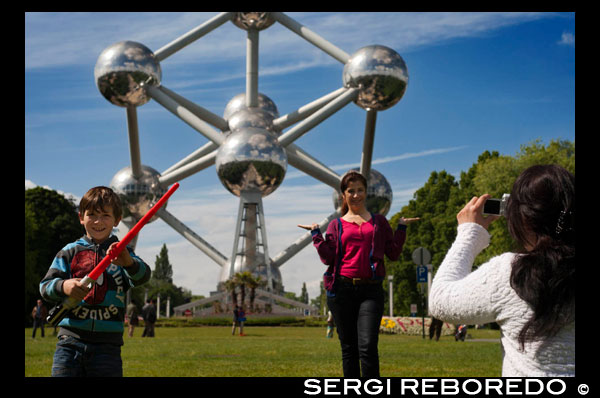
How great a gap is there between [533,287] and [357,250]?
3369 mm

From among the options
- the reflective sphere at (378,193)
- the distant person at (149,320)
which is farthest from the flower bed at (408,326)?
the distant person at (149,320)

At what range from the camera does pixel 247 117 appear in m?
33.4

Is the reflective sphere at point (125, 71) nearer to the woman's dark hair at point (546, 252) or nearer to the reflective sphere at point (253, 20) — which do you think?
the reflective sphere at point (253, 20)

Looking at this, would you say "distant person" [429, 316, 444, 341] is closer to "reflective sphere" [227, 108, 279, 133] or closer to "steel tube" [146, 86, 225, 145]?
"steel tube" [146, 86, 225, 145]

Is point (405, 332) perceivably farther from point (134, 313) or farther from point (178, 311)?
point (178, 311)

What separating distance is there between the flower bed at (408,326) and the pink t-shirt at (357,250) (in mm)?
21394

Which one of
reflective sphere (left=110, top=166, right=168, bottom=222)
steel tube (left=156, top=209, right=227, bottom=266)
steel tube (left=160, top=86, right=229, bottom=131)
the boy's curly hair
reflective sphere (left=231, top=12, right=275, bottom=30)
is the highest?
reflective sphere (left=231, top=12, right=275, bottom=30)

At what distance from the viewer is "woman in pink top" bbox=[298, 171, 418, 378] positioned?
558 cm

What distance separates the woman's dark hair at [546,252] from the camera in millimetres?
2293

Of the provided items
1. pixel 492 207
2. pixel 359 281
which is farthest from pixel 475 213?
pixel 359 281

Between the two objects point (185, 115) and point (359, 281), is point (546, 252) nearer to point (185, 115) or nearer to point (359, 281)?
point (359, 281)

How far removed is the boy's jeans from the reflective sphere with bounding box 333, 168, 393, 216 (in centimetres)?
2909

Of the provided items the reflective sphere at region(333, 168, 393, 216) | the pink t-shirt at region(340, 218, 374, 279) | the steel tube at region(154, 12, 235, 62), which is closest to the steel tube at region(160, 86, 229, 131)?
the steel tube at region(154, 12, 235, 62)
